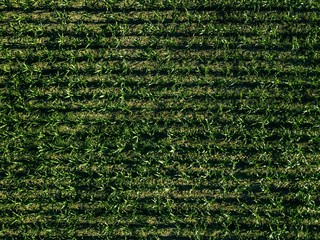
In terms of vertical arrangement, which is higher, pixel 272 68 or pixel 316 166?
pixel 272 68

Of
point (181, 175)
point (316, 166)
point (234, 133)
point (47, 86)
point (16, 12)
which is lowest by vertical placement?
point (181, 175)

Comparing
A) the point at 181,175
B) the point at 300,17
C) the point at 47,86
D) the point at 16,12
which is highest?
the point at 300,17

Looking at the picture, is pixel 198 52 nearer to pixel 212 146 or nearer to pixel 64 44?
pixel 212 146

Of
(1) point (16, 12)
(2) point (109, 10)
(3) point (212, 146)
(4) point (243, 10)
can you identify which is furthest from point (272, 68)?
(1) point (16, 12)

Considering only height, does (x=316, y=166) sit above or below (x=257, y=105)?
below

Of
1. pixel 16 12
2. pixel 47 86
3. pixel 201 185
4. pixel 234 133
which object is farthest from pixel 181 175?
pixel 16 12

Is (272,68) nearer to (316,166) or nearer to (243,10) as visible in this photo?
(243,10)
